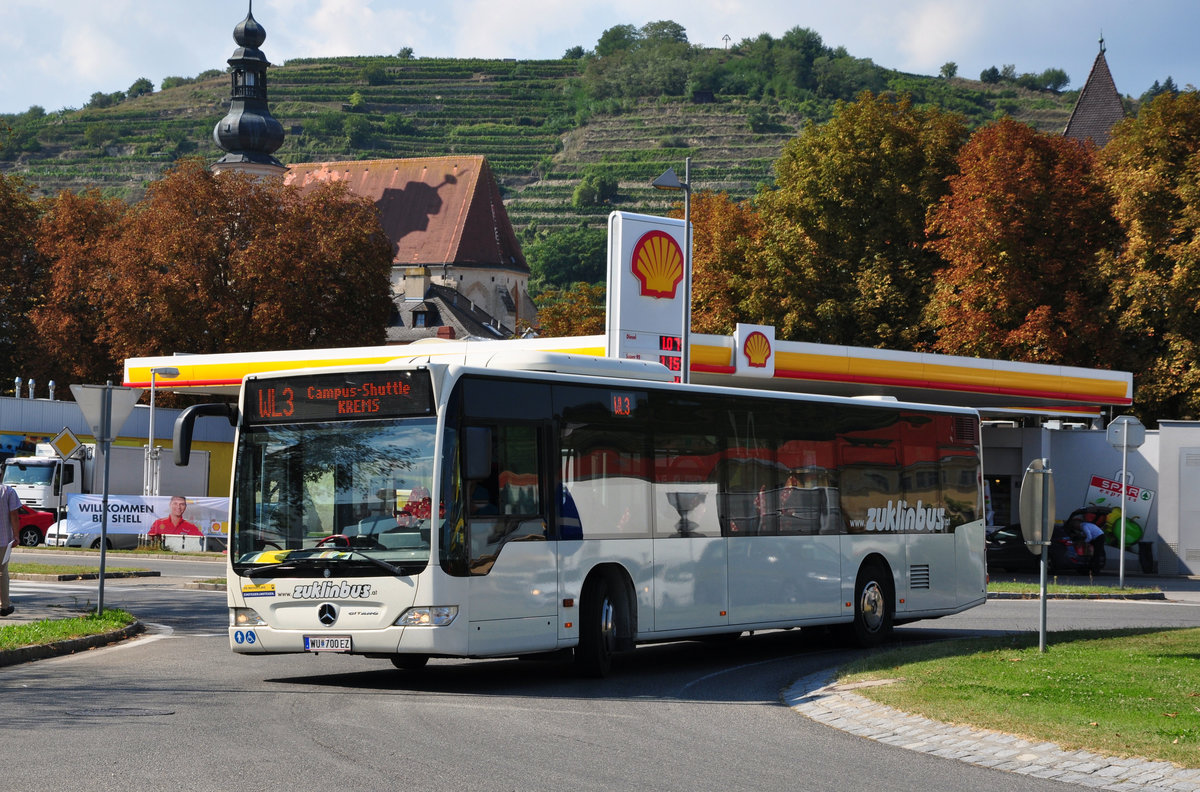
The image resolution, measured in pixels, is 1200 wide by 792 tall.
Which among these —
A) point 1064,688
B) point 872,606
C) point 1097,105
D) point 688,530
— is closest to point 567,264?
point 1097,105

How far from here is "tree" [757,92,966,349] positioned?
4947 centimetres

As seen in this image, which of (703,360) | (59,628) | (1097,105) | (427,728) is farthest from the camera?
(1097,105)

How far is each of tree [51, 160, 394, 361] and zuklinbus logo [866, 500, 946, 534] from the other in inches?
1699

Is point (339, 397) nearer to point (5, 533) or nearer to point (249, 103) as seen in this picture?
point (5, 533)

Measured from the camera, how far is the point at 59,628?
16.4 metres

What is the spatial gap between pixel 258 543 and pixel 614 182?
175894 mm

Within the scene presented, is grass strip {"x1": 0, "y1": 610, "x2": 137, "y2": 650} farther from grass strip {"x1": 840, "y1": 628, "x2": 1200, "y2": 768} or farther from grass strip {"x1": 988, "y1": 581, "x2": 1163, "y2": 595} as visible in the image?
grass strip {"x1": 988, "y1": 581, "x2": 1163, "y2": 595}

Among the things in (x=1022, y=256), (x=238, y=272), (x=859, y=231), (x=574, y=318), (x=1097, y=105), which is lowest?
(x=1022, y=256)

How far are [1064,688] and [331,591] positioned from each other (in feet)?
19.2

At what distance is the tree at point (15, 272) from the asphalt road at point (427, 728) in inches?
2230

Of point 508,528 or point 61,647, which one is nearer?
point 508,528

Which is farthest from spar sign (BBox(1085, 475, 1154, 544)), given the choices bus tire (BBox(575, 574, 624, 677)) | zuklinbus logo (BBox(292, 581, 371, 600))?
zuklinbus logo (BBox(292, 581, 371, 600))

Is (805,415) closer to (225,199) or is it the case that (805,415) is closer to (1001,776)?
(1001,776)

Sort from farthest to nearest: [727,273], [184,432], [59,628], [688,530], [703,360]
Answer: [727,273], [703,360], [59,628], [688,530], [184,432]
